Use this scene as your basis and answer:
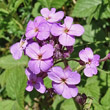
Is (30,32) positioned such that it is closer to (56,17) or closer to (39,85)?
(56,17)

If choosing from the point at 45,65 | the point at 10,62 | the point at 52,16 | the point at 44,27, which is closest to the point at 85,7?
the point at 52,16

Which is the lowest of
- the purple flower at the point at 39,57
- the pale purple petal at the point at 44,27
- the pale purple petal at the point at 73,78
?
the pale purple petal at the point at 73,78

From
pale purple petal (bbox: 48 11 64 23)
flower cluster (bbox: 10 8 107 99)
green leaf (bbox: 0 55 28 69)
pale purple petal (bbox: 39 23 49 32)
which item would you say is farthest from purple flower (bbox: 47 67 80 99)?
green leaf (bbox: 0 55 28 69)

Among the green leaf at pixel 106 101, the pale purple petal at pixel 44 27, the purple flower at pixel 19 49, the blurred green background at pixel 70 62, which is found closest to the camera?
the pale purple petal at pixel 44 27

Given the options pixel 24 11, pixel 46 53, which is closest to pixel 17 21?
pixel 24 11

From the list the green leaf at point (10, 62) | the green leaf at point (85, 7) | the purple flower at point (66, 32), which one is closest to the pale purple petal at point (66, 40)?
the purple flower at point (66, 32)

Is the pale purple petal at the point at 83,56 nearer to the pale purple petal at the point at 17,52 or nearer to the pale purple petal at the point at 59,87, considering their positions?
the pale purple petal at the point at 59,87
